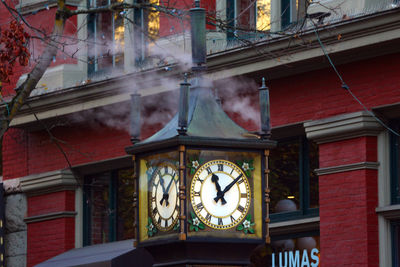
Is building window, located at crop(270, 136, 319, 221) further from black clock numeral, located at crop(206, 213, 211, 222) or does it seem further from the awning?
black clock numeral, located at crop(206, 213, 211, 222)

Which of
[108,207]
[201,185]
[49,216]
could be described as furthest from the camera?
[49,216]

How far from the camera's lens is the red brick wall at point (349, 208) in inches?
481

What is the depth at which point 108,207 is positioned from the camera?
16547 millimetres

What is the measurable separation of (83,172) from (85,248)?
1.25 m

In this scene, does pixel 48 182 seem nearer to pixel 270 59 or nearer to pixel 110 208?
pixel 110 208

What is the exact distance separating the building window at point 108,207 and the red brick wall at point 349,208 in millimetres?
4098

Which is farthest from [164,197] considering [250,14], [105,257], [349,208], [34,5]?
[34,5]

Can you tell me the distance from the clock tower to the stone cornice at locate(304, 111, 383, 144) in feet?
17.5

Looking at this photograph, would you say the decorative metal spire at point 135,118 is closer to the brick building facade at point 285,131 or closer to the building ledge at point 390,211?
the brick building facade at point 285,131

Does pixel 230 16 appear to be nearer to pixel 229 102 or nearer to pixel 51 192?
pixel 229 102

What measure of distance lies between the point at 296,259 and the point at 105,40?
191 inches

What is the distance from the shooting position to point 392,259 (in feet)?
40.1

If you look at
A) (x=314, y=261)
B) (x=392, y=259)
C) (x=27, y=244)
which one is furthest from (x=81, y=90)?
(x=392, y=259)

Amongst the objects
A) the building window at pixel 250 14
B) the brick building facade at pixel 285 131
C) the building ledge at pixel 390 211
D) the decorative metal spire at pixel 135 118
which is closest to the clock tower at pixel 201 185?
the decorative metal spire at pixel 135 118
